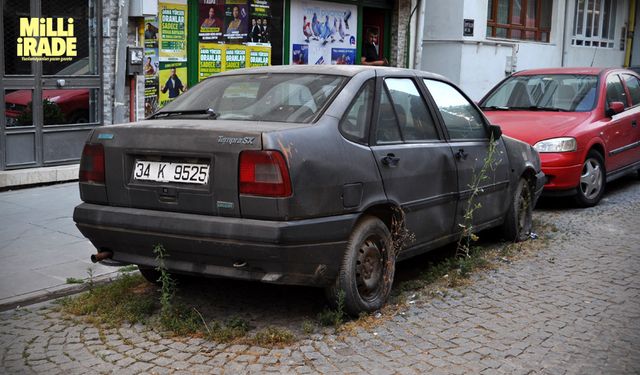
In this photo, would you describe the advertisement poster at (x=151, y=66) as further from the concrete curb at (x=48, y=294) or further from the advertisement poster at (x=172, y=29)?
the concrete curb at (x=48, y=294)

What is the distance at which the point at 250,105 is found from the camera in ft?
17.9

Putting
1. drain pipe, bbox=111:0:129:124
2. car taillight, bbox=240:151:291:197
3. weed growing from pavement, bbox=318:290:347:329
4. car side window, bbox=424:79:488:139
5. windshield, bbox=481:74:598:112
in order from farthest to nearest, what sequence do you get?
drain pipe, bbox=111:0:129:124 < windshield, bbox=481:74:598:112 < car side window, bbox=424:79:488:139 < weed growing from pavement, bbox=318:290:347:329 < car taillight, bbox=240:151:291:197

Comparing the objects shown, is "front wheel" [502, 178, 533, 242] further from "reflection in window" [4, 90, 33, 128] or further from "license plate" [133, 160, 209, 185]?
"reflection in window" [4, 90, 33, 128]

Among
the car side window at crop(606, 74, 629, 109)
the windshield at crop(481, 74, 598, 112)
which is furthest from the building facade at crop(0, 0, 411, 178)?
the car side window at crop(606, 74, 629, 109)

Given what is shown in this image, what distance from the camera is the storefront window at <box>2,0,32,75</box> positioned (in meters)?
9.57

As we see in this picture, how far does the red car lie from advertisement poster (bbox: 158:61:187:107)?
4537mm

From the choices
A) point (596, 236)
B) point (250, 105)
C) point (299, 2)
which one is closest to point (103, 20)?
point (299, 2)

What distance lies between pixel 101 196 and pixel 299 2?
9.59m

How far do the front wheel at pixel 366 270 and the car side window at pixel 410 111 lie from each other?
2.77 feet

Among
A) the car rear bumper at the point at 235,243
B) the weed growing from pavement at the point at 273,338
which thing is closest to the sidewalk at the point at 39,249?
the car rear bumper at the point at 235,243

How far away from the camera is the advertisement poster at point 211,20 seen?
40.5 feet

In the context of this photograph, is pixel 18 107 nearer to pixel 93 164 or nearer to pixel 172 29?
pixel 172 29

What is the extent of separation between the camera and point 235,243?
183 inches

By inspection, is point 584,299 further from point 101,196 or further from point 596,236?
point 101,196
